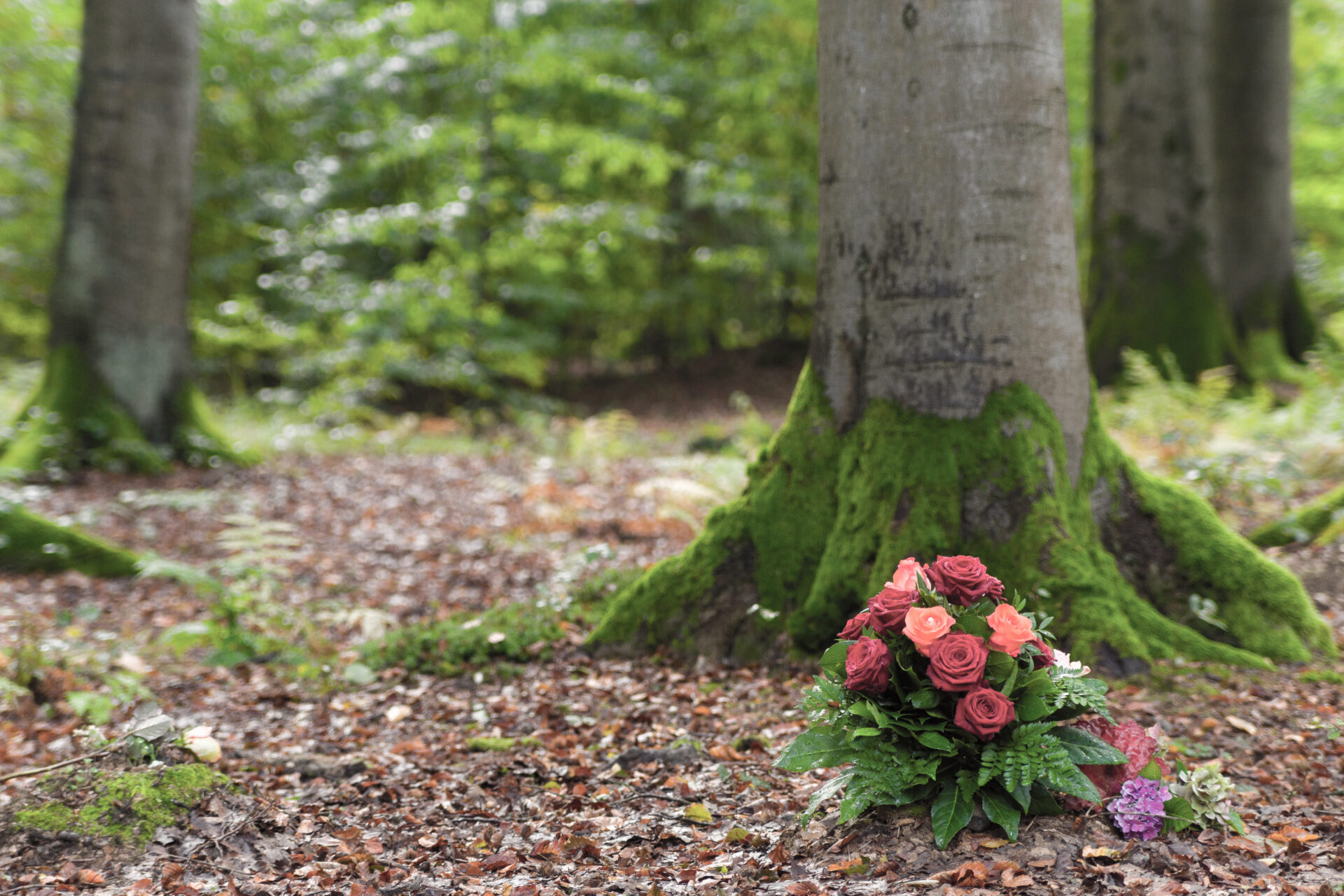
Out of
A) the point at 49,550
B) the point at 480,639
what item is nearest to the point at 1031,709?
the point at 480,639

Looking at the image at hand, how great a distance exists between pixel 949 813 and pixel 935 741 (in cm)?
20

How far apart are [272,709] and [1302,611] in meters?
4.64

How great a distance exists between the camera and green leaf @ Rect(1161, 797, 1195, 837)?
7.73 ft

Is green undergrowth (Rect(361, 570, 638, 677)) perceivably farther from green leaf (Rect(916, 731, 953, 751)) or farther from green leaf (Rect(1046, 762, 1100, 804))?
green leaf (Rect(1046, 762, 1100, 804))

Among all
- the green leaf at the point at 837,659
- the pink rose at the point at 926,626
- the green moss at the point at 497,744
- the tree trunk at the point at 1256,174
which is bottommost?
the green moss at the point at 497,744

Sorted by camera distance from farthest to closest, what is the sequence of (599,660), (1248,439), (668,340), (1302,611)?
1. (668,340)
2. (1248,439)
3. (599,660)
4. (1302,611)

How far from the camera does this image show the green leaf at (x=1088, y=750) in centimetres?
238

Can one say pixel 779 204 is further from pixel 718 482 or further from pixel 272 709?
pixel 272 709

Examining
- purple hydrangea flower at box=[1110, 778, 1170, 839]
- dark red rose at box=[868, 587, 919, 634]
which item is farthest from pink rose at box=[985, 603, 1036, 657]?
purple hydrangea flower at box=[1110, 778, 1170, 839]

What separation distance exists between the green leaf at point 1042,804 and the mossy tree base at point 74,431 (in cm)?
783

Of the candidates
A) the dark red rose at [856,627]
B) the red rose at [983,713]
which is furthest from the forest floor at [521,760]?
the dark red rose at [856,627]

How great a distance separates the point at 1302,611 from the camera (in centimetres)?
379

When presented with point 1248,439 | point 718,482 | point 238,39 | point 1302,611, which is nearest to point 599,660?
point 718,482

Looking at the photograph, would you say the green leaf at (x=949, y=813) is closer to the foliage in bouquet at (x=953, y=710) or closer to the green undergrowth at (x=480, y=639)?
the foliage in bouquet at (x=953, y=710)
